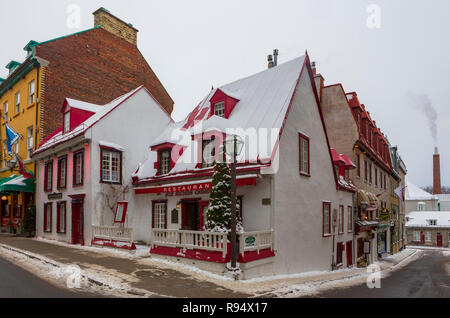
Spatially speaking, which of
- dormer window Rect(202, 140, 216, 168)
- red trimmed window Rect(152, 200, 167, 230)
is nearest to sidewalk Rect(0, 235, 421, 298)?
red trimmed window Rect(152, 200, 167, 230)

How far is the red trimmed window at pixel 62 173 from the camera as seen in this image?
842 inches

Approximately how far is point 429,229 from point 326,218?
52.8 metres

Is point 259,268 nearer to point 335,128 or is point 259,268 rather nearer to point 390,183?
point 335,128

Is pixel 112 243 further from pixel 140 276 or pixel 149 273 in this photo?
pixel 140 276

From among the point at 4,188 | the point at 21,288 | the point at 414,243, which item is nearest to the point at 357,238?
the point at 21,288

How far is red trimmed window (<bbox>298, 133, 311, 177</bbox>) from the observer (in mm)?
17062

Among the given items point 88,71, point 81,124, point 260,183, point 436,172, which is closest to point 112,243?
point 260,183

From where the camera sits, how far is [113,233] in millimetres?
17359

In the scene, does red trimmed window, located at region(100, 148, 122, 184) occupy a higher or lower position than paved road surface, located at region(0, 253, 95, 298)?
higher

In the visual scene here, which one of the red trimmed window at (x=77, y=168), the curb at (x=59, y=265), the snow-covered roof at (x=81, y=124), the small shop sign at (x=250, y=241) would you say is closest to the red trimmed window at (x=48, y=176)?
the snow-covered roof at (x=81, y=124)

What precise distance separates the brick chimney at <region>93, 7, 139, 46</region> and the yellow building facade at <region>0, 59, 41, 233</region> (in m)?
7.01

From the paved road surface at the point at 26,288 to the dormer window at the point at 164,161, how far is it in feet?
30.3

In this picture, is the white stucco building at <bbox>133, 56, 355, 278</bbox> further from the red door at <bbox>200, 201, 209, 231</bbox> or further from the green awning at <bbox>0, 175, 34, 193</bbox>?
the green awning at <bbox>0, 175, 34, 193</bbox>

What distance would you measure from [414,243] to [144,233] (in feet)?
191
